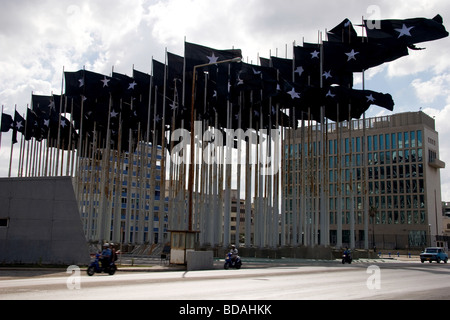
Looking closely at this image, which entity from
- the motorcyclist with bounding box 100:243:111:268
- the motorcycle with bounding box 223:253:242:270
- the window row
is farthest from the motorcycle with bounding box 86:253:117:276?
the window row

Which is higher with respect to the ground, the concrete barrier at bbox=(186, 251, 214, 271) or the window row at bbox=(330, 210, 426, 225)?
the window row at bbox=(330, 210, 426, 225)

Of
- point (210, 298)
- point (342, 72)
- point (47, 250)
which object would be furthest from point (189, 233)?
point (342, 72)

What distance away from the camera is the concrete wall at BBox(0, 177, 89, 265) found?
92.3 feet

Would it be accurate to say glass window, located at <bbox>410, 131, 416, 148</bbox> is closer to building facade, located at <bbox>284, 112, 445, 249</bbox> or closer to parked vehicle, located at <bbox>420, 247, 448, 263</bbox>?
building facade, located at <bbox>284, 112, 445, 249</bbox>

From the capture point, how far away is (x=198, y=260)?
97.0 ft

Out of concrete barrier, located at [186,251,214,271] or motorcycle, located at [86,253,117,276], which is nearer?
motorcycle, located at [86,253,117,276]

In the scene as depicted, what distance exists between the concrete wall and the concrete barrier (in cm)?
600

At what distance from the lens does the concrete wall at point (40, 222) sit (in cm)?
2814

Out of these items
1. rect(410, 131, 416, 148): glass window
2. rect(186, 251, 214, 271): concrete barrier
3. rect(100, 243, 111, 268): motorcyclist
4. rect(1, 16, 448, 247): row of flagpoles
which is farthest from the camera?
rect(410, 131, 416, 148): glass window

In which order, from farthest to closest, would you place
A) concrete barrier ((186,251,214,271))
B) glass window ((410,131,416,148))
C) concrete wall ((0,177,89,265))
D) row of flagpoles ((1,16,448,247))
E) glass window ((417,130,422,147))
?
glass window ((410,131,416,148)), glass window ((417,130,422,147)), row of flagpoles ((1,16,448,247)), concrete barrier ((186,251,214,271)), concrete wall ((0,177,89,265))

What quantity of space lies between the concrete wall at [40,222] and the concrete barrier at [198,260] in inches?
236

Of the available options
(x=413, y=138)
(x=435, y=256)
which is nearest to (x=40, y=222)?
(x=435, y=256)
